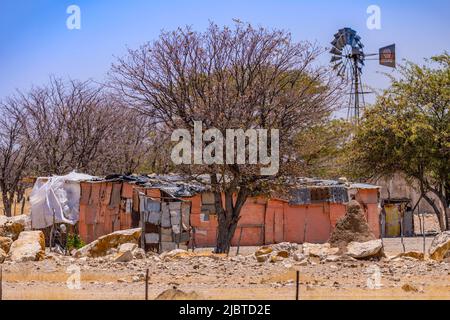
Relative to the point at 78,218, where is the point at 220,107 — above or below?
above

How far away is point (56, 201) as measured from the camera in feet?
114

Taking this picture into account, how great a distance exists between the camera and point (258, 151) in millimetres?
28922

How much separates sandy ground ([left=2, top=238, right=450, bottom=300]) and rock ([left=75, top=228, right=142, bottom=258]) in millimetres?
1834

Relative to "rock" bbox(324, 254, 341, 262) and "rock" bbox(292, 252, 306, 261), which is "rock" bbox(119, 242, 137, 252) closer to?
"rock" bbox(292, 252, 306, 261)

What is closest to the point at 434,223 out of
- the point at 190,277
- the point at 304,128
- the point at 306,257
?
the point at 304,128

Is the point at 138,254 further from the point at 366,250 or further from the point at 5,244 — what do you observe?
the point at 366,250

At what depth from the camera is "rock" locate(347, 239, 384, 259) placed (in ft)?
75.5

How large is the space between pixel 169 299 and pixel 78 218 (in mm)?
22262

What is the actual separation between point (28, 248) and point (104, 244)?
118 inches

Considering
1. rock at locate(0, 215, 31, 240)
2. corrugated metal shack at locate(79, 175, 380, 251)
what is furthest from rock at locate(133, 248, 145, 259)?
rock at locate(0, 215, 31, 240)

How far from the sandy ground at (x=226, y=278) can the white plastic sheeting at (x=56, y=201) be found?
9.97m
